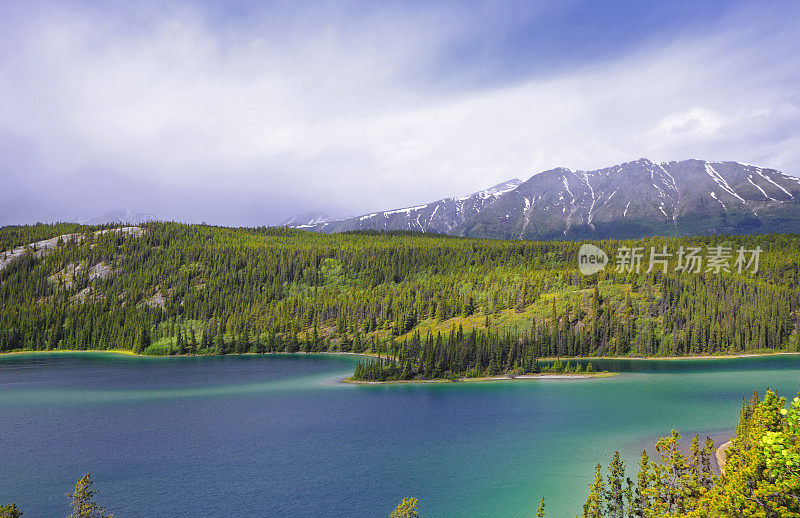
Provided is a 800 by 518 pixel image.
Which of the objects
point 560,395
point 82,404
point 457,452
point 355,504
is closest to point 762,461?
point 355,504

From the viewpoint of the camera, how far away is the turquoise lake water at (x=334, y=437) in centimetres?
4159

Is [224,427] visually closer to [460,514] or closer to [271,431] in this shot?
[271,431]

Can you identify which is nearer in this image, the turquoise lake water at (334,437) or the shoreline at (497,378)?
the turquoise lake water at (334,437)

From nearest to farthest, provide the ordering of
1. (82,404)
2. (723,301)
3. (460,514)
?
(460,514)
(82,404)
(723,301)

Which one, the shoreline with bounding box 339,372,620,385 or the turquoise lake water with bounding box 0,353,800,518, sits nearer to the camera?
the turquoise lake water with bounding box 0,353,800,518

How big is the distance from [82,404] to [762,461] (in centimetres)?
9198

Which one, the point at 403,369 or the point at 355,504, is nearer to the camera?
the point at 355,504

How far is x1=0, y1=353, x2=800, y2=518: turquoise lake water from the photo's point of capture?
41594 mm

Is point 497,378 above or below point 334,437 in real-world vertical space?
below

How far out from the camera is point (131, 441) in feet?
195

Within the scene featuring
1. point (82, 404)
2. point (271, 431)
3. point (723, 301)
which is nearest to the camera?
point (271, 431)

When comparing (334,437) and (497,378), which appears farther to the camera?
(497,378)

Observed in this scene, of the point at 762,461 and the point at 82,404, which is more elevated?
the point at 762,461

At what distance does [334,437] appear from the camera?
199ft
